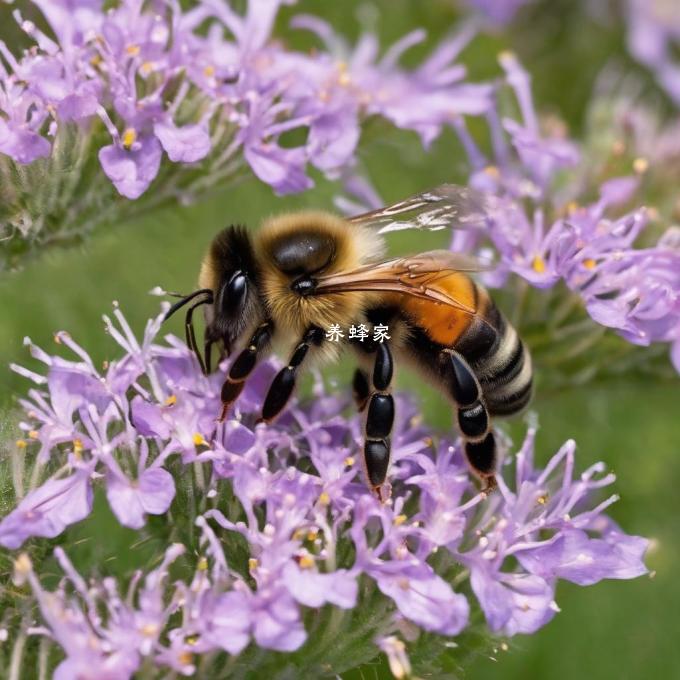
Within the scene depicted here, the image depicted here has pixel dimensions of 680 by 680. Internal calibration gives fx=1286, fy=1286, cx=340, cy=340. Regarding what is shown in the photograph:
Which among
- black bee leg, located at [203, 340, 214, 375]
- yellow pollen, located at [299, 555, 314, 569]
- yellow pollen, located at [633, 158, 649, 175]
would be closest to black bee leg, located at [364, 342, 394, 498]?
yellow pollen, located at [299, 555, 314, 569]

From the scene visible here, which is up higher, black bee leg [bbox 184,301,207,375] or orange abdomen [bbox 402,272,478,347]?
black bee leg [bbox 184,301,207,375]

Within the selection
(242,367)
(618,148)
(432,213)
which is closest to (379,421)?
(242,367)

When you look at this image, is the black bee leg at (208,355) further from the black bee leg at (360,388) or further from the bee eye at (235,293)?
the black bee leg at (360,388)

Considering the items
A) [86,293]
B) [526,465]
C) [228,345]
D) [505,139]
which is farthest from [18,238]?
[505,139]

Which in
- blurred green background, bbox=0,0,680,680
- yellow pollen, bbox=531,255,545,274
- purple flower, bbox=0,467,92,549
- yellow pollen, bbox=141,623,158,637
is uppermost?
purple flower, bbox=0,467,92,549

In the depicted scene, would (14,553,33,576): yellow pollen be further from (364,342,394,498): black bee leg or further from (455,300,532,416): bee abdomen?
(455,300,532,416): bee abdomen

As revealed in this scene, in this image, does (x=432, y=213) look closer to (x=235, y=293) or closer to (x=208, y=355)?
(x=235, y=293)
